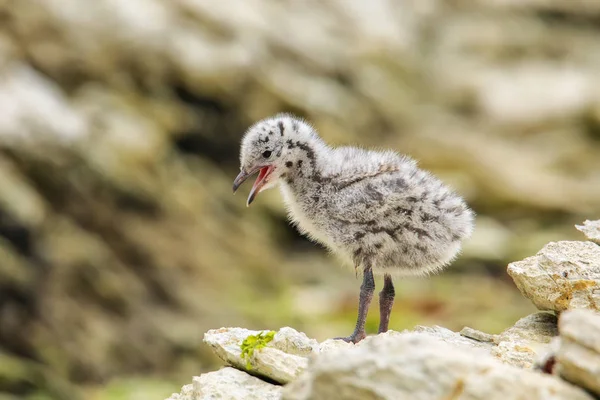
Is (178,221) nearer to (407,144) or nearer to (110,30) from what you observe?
(110,30)

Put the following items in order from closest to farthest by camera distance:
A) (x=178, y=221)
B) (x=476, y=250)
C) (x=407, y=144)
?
(x=178, y=221), (x=476, y=250), (x=407, y=144)

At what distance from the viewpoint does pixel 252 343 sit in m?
5.99

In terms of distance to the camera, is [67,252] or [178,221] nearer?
[67,252]

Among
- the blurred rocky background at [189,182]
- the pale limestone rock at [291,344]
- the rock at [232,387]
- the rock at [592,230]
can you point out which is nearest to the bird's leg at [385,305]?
the pale limestone rock at [291,344]

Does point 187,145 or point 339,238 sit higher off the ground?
point 187,145

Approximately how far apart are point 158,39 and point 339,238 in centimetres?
1608

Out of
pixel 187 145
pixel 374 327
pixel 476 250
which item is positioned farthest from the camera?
pixel 476 250

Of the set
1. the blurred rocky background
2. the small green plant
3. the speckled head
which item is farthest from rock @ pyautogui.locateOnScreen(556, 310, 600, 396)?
the blurred rocky background

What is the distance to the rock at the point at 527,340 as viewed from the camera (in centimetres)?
592

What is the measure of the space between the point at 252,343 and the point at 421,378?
6.81 ft

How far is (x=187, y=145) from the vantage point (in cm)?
2264

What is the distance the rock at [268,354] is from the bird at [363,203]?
703 mm

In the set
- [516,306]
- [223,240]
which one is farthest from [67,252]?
[516,306]

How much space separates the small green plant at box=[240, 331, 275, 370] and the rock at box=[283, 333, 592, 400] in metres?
1.64
